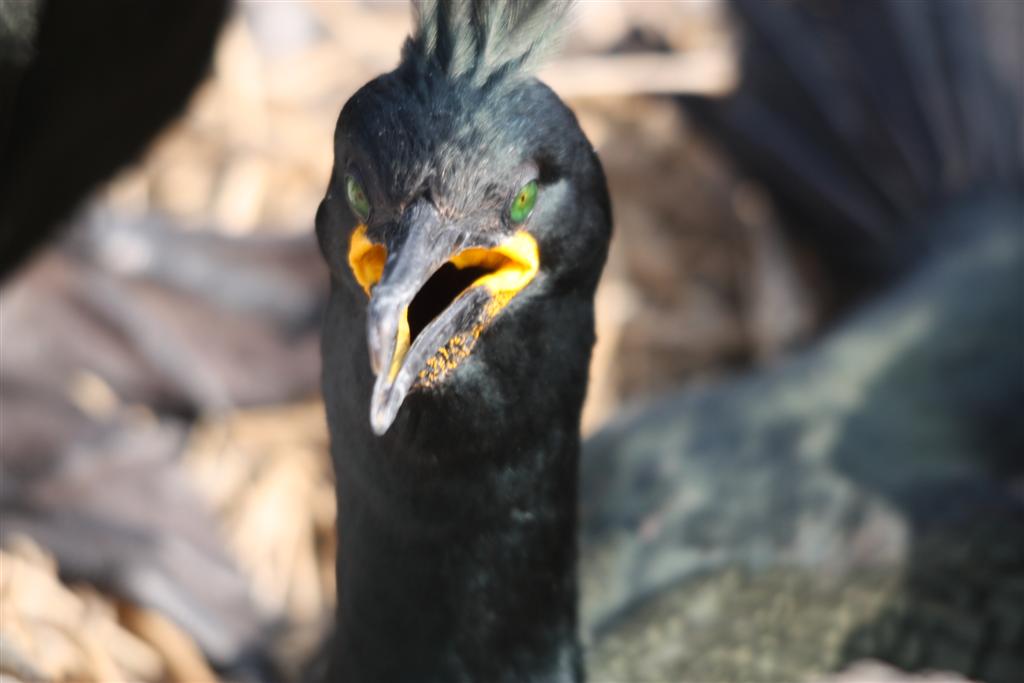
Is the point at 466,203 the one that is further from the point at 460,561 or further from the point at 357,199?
the point at 460,561

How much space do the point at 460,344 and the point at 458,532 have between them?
0.28 meters

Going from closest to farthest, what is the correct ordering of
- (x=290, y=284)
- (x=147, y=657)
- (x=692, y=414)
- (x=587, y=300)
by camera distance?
1. (x=587, y=300)
2. (x=147, y=657)
3. (x=692, y=414)
4. (x=290, y=284)

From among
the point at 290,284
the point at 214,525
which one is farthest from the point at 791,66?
the point at 214,525

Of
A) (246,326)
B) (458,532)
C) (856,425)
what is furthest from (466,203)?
(246,326)

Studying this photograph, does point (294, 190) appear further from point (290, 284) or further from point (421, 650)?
point (421, 650)

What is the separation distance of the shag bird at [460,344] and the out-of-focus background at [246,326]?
51 cm

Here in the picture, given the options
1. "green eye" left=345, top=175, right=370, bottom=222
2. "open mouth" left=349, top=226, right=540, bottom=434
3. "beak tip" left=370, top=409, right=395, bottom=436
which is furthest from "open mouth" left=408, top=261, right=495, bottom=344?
"beak tip" left=370, top=409, right=395, bottom=436

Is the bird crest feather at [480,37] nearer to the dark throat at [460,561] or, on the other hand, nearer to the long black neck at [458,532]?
the long black neck at [458,532]

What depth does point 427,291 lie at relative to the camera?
141 cm

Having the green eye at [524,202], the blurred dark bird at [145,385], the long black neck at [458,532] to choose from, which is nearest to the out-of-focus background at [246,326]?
the blurred dark bird at [145,385]

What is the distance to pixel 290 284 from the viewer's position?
9.61 feet

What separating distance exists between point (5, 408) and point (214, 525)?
41cm

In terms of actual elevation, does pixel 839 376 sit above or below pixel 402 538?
below

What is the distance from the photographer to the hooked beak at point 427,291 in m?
1.20
